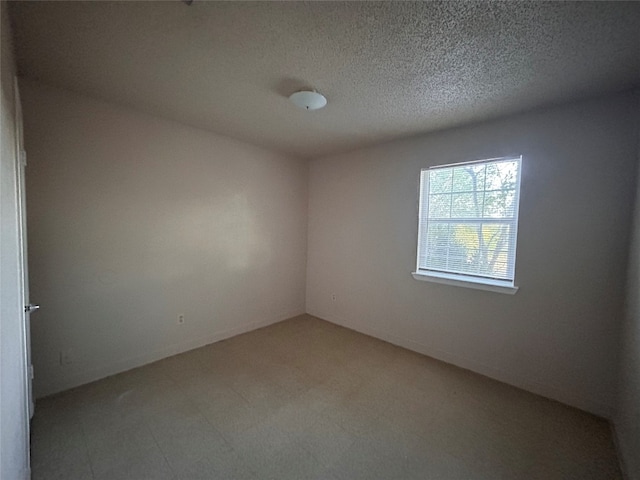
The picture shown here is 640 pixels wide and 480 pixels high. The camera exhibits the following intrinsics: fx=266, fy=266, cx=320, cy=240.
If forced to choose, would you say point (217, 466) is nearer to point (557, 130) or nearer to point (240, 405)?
point (240, 405)

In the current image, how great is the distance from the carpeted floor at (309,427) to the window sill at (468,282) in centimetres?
87

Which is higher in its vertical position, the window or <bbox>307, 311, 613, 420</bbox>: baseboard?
the window

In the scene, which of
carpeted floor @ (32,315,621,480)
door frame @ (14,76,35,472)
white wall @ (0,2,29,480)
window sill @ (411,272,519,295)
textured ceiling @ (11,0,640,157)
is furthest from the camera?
window sill @ (411,272,519,295)

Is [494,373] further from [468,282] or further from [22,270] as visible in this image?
[22,270]

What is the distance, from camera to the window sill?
2498 millimetres

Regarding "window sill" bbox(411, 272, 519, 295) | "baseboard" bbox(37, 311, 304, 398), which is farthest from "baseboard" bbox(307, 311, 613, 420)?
"baseboard" bbox(37, 311, 304, 398)

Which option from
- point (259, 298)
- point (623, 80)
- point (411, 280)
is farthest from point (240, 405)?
point (623, 80)

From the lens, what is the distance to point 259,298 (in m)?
3.74

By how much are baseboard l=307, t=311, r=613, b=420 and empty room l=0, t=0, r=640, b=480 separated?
0.02 m

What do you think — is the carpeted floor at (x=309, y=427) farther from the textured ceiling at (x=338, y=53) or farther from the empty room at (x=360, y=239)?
the textured ceiling at (x=338, y=53)

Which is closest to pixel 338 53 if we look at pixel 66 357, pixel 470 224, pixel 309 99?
pixel 309 99

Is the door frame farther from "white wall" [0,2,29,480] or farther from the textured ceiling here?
the textured ceiling

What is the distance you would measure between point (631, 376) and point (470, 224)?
155 cm

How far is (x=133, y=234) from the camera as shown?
8.54 ft
